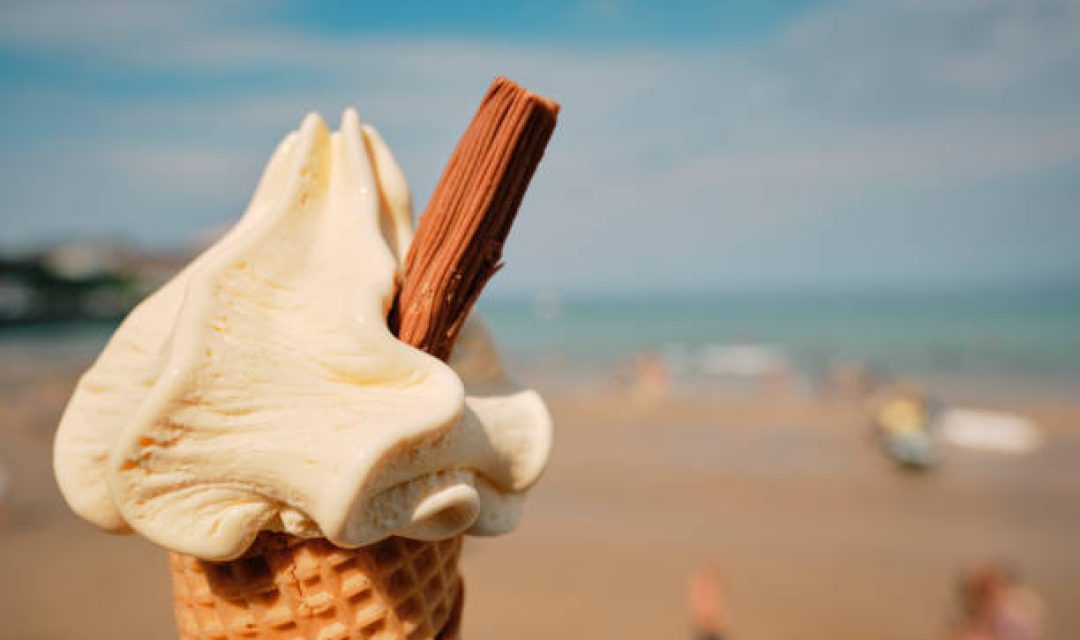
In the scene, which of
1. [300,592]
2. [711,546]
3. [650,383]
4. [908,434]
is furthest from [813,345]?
[300,592]

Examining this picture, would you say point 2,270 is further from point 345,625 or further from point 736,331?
point 736,331

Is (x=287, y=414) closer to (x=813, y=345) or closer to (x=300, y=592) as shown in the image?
(x=300, y=592)

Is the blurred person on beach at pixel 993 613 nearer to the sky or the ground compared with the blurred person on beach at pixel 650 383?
nearer to the sky

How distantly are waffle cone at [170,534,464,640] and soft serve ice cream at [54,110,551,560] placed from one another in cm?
9

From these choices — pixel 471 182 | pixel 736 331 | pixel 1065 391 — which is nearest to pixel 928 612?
pixel 471 182

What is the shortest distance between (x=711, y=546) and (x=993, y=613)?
3527 mm

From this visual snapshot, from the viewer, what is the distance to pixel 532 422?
63.7 inches

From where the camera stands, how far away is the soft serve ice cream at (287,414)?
4.08 feet

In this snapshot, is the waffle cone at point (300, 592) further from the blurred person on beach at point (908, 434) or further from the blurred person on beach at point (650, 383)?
the blurred person on beach at point (650, 383)

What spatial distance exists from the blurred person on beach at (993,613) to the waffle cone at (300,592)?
228 inches

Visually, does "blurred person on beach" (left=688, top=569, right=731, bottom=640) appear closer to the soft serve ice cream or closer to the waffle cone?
the soft serve ice cream

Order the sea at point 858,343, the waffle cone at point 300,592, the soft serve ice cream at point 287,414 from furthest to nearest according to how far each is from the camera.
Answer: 1. the sea at point 858,343
2. the waffle cone at point 300,592
3. the soft serve ice cream at point 287,414

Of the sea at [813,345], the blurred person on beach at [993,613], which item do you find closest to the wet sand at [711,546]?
the blurred person on beach at [993,613]

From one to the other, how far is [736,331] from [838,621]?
38799mm
